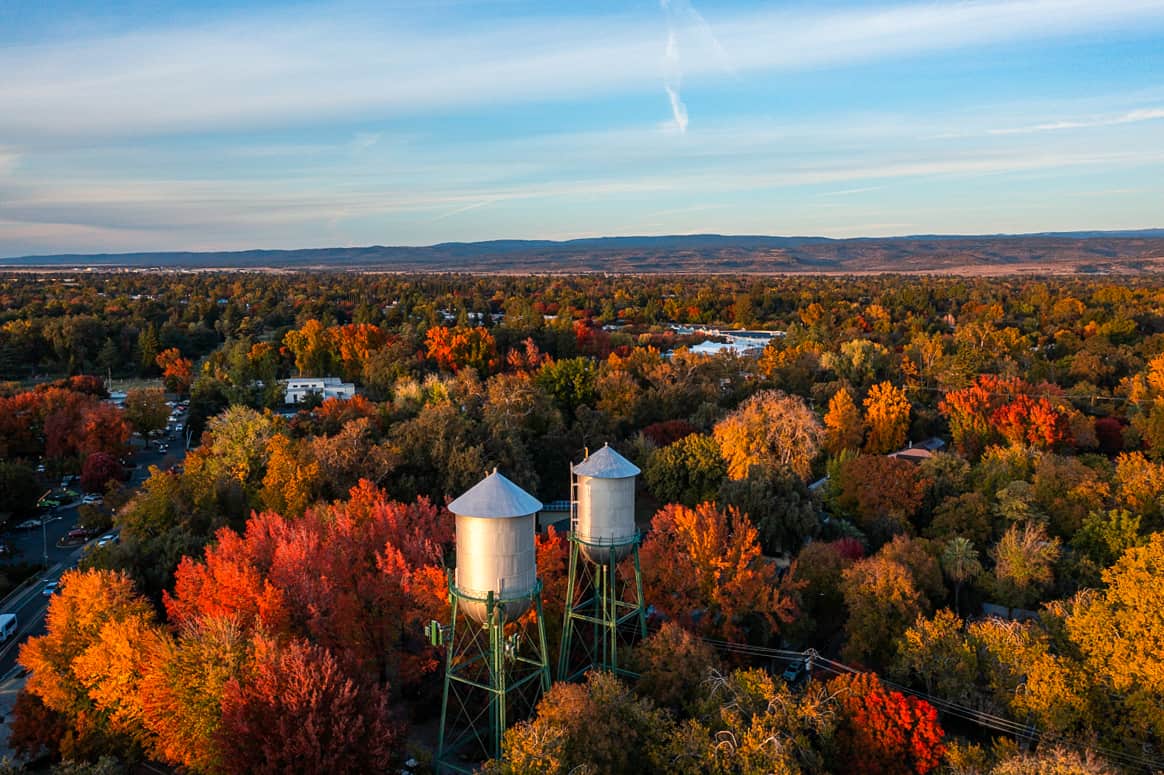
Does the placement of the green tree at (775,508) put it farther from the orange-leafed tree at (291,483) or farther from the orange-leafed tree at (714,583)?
the orange-leafed tree at (291,483)

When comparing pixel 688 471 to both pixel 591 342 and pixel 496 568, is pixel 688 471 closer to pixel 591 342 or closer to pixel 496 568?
pixel 496 568

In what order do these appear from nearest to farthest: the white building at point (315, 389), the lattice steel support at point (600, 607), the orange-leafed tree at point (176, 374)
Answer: the lattice steel support at point (600, 607), the white building at point (315, 389), the orange-leafed tree at point (176, 374)

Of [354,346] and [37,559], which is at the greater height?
[354,346]

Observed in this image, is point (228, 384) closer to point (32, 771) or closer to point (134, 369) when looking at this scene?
point (134, 369)

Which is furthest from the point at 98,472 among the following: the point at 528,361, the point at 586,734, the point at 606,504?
the point at 586,734

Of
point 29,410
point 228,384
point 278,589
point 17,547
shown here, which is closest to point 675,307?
point 228,384

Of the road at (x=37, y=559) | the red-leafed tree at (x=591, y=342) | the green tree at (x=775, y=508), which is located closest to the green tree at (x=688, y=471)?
the green tree at (x=775, y=508)
